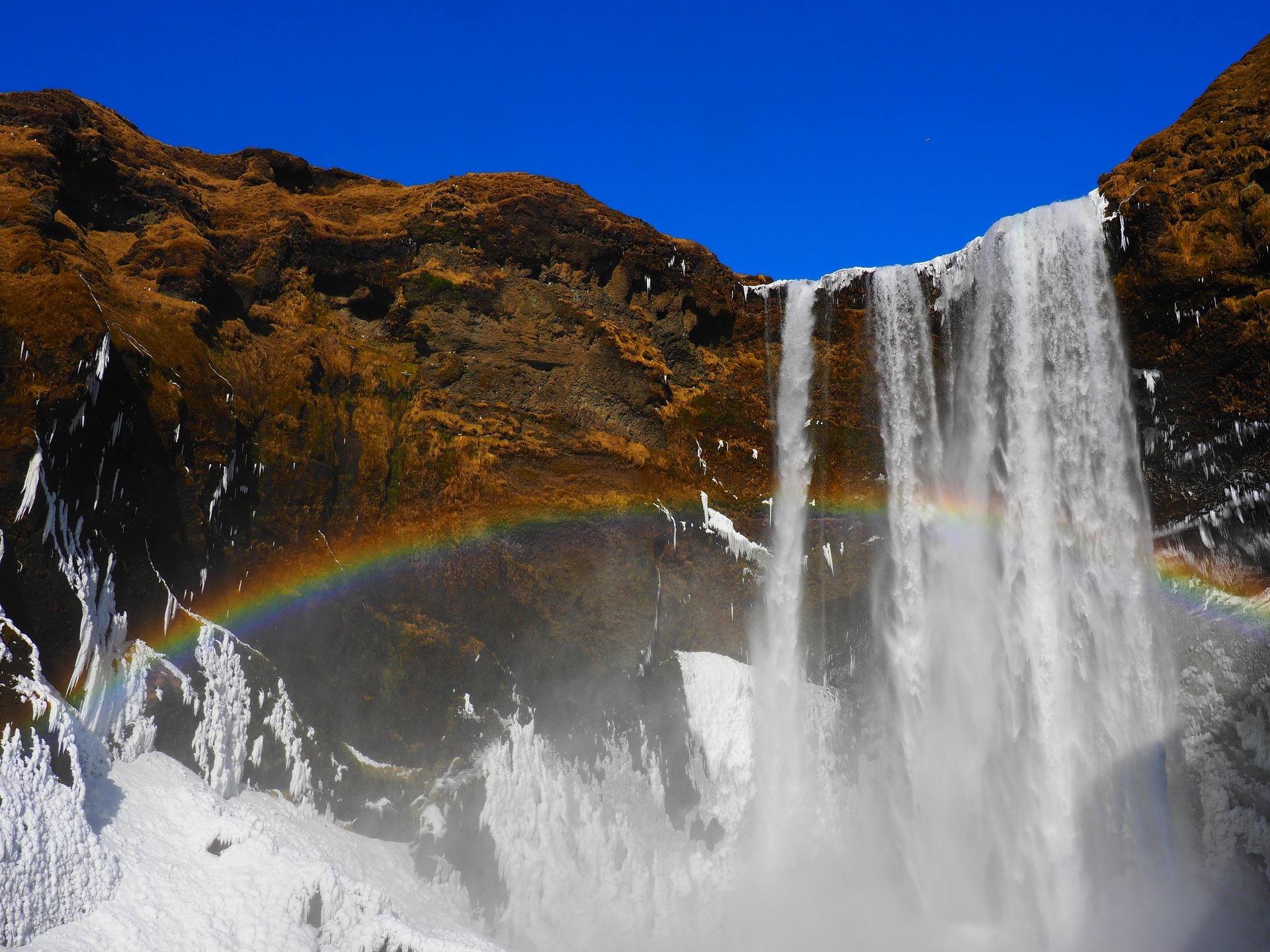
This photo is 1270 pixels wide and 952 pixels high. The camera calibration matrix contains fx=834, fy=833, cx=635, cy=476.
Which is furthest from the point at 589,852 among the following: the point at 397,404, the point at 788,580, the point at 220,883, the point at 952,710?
the point at 397,404

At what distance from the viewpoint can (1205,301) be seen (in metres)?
14.0

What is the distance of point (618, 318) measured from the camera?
18.0 metres

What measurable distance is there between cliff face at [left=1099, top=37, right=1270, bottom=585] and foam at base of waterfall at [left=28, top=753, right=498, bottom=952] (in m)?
14.1

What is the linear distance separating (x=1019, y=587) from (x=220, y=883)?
14.0 m

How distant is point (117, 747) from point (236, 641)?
7.79 ft

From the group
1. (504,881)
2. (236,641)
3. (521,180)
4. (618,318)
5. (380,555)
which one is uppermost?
(521,180)

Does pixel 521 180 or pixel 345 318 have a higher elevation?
pixel 521 180

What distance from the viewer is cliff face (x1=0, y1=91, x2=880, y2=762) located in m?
12.8

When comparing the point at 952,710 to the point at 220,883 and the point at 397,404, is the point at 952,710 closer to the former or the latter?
the point at 397,404

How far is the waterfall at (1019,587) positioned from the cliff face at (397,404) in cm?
149

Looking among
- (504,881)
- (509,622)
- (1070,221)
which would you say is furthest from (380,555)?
(1070,221)

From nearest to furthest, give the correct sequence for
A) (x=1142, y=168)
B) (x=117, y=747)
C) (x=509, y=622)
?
(x=117, y=747)
(x=1142, y=168)
(x=509, y=622)

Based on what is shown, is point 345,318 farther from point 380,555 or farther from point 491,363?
point 380,555

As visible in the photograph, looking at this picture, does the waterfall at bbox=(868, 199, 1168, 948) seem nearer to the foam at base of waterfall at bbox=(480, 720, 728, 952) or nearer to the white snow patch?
the white snow patch
